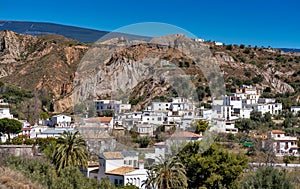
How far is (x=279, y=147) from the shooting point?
30.4m

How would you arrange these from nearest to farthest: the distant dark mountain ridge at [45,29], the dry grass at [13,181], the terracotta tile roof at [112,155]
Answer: the dry grass at [13,181], the terracotta tile roof at [112,155], the distant dark mountain ridge at [45,29]

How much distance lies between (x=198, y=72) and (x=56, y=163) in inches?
915

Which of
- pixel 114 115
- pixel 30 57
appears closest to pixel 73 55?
pixel 30 57

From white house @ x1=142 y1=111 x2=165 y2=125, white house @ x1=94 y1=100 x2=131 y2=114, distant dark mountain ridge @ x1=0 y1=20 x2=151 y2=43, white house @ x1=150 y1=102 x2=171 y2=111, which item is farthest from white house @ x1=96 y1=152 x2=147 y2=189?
distant dark mountain ridge @ x1=0 y1=20 x2=151 y2=43

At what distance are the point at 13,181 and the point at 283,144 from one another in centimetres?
2394

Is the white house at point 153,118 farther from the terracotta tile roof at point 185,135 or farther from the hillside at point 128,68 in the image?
the terracotta tile roof at point 185,135

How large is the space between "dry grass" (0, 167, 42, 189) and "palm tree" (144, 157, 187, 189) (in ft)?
25.0

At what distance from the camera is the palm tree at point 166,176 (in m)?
17.0

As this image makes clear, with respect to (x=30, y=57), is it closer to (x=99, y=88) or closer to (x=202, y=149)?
(x=99, y=88)

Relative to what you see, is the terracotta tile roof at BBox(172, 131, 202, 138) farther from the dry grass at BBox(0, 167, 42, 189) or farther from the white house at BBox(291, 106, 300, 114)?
the white house at BBox(291, 106, 300, 114)

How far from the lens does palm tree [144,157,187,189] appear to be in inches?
671

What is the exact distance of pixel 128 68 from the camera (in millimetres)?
34312

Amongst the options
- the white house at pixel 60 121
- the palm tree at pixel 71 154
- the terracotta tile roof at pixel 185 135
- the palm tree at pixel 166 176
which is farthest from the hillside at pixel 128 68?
the palm tree at pixel 71 154

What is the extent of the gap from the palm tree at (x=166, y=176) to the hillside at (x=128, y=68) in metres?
4.38
